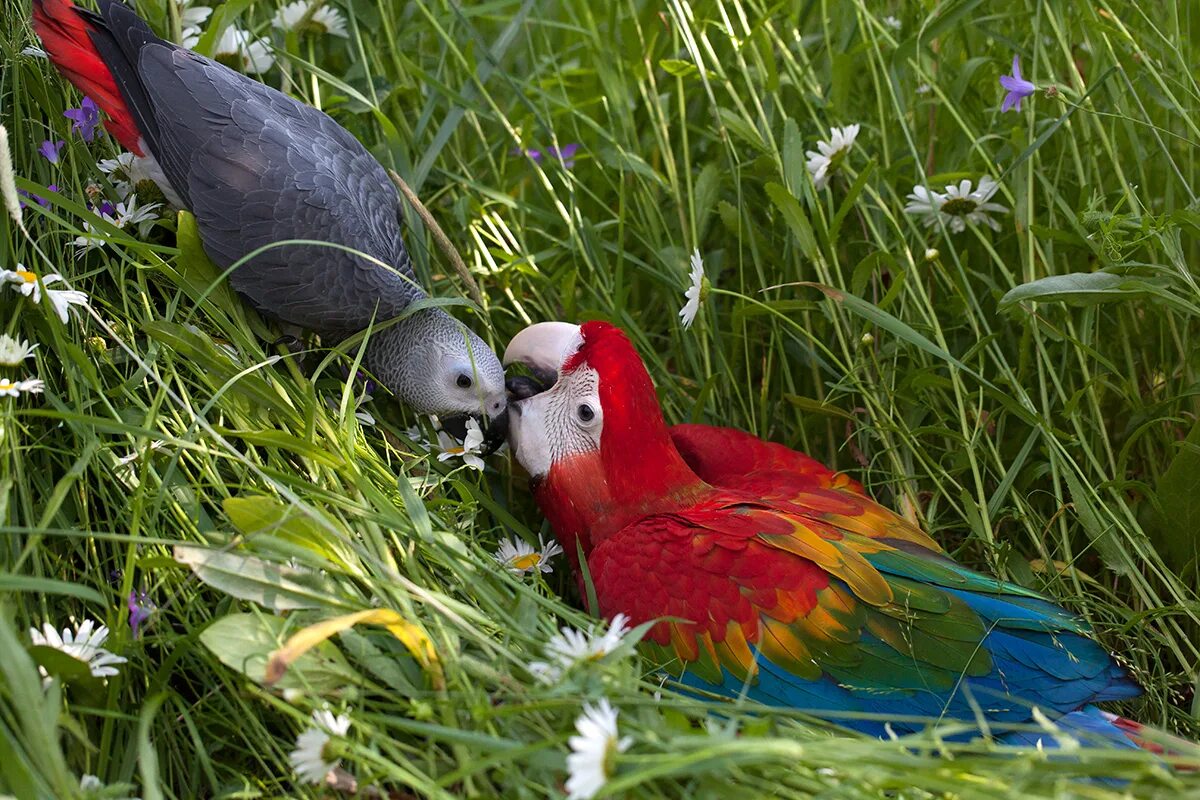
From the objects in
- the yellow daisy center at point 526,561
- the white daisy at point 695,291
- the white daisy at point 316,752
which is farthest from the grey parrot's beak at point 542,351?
the white daisy at point 316,752

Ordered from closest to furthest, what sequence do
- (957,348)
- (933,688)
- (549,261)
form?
(933,688), (957,348), (549,261)

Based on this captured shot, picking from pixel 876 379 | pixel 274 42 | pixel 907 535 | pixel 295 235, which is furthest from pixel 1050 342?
pixel 274 42

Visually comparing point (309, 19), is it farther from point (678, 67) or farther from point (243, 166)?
point (678, 67)

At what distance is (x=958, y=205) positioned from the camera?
2.13 metres

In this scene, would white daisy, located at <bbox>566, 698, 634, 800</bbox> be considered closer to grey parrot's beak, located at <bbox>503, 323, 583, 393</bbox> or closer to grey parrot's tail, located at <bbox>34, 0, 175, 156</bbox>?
grey parrot's beak, located at <bbox>503, 323, 583, 393</bbox>

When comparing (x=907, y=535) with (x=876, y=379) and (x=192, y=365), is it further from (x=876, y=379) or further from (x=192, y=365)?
(x=192, y=365)

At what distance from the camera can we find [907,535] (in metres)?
1.92

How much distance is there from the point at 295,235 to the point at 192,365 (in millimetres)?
330

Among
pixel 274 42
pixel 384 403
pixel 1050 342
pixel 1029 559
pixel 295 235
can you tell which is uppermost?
pixel 274 42

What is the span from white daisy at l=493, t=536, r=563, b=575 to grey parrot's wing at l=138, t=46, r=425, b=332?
545 mm

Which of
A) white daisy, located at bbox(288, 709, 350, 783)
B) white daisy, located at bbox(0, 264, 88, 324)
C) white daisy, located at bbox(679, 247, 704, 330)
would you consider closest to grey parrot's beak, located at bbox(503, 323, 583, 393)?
white daisy, located at bbox(679, 247, 704, 330)

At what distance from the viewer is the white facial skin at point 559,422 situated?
6.53ft

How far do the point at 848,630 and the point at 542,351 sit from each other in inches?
33.1

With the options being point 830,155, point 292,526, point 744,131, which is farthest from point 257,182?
point 830,155
